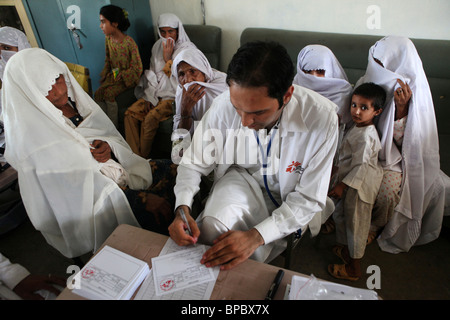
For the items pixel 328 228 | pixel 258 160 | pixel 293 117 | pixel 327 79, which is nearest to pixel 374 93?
pixel 327 79

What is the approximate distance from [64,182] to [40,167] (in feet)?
0.42

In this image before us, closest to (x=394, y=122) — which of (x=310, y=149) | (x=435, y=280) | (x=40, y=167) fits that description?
(x=310, y=149)

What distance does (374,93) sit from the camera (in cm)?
160

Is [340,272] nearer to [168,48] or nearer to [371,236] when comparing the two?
[371,236]

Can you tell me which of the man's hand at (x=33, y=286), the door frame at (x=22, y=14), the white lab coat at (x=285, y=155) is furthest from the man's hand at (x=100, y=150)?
the door frame at (x=22, y=14)

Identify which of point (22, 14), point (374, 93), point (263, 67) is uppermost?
point (22, 14)

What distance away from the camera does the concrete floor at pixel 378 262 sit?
5.30ft

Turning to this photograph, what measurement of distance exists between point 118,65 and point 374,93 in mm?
2583

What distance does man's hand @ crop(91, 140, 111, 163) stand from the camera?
1.42 meters

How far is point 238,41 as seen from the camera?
302cm

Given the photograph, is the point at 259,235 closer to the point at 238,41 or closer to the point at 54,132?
the point at 54,132

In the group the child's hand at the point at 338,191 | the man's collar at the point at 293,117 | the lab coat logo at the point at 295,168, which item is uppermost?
the man's collar at the point at 293,117

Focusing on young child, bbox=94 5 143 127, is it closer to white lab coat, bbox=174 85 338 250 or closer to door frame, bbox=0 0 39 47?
door frame, bbox=0 0 39 47

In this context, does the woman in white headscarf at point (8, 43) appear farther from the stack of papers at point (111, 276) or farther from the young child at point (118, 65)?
the stack of papers at point (111, 276)
